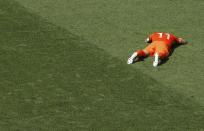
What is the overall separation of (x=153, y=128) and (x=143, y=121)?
0.35 m

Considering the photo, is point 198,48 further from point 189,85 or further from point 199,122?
point 199,122

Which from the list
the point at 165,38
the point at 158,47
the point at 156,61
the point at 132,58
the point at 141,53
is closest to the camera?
the point at 156,61

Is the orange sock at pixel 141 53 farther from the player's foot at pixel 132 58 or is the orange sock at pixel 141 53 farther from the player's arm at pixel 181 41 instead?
the player's arm at pixel 181 41

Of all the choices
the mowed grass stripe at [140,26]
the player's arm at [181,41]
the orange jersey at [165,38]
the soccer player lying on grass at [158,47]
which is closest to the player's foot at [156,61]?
the soccer player lying on grass at [158,47]

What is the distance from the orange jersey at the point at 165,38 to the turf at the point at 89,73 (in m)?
0.31

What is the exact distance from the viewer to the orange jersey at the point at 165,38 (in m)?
15.9

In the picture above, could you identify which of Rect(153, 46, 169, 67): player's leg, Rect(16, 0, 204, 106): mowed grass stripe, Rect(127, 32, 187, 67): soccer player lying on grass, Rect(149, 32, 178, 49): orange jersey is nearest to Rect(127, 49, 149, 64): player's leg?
Rect(127, 32, 187, 67): soccer player lying on grass

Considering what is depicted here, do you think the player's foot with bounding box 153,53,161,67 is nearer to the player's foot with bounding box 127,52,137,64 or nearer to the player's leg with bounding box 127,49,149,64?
the player's leg with bounding box 127,49,149,64

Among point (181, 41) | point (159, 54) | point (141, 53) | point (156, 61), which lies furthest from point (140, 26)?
point (156, 61)

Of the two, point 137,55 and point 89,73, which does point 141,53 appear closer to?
point 137,55

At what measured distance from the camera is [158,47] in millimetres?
15477

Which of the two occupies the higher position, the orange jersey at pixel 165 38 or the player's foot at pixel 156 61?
the orange jersey at pixel 165 38

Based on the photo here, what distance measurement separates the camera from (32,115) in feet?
40.9

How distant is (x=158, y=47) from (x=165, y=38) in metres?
0.60
